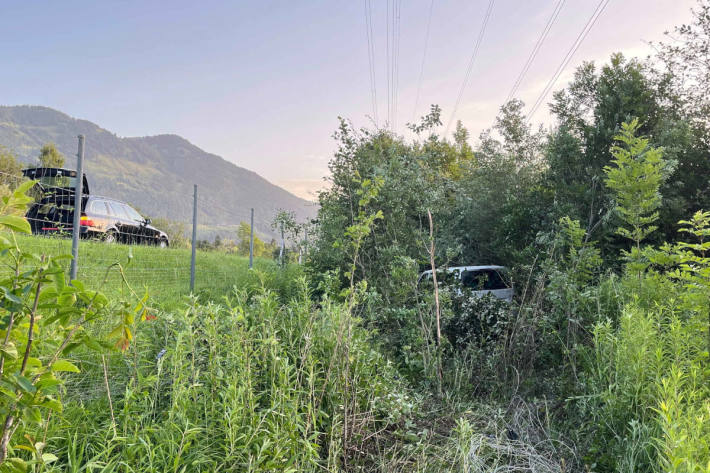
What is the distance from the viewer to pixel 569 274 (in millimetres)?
4355

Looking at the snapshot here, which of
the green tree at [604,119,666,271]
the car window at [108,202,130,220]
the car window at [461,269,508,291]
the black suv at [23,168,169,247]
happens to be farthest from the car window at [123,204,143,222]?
the green tree at [604,119,666,271]

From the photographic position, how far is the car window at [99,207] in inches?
378

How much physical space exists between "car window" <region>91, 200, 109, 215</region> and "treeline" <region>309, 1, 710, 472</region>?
5902 millimetres

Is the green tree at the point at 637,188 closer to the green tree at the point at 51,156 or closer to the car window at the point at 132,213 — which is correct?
the car window at the point at 132,213

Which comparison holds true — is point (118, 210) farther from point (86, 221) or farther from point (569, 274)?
point (569, 274)

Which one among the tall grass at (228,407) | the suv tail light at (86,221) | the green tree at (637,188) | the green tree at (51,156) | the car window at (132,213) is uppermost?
the green tree at (51,156)

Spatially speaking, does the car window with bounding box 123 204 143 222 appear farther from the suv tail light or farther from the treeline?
the treeline

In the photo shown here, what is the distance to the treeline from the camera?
2654 mm

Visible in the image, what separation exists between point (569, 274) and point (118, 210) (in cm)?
1067

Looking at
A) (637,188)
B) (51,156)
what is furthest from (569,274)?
(51,156)

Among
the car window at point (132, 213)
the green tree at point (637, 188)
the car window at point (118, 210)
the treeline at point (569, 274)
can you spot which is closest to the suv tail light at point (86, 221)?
the car window at point (118, 210)

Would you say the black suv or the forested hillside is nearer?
the forested hillside

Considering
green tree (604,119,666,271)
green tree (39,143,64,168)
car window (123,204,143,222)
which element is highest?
green tree (39,143,64,168)

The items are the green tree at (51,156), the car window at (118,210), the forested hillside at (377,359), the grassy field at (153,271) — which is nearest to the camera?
the forested hillside at (377,359)
